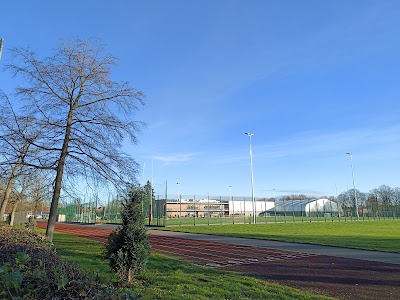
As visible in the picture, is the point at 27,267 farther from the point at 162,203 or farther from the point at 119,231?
the point at 162,203

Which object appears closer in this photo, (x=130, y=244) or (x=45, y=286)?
(x=45, y=286)

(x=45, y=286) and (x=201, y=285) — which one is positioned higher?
(x=45, y=286)

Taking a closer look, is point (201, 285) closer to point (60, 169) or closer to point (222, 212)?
point (60, 169)

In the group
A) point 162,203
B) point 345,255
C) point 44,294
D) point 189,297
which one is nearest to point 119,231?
point 189,297

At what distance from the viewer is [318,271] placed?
10273mm

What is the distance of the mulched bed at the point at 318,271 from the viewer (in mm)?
7914

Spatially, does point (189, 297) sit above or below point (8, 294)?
below

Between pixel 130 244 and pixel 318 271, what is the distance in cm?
615

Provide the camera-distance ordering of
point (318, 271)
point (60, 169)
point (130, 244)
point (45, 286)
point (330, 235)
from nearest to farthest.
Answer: point (45, 286) < point (130, 244) < point (318, 271) < point (60, 169) < point (330, 235)

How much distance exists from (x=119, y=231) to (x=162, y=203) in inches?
1235

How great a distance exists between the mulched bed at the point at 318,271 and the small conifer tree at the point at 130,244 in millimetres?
3566

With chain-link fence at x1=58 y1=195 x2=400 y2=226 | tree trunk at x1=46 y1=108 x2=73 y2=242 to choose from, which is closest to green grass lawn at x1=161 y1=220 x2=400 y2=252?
chain-link fence at x1=58 y1=195 x2=400 y2=226

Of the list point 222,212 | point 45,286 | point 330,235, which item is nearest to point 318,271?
point 45,286

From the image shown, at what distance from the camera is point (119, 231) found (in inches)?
313
